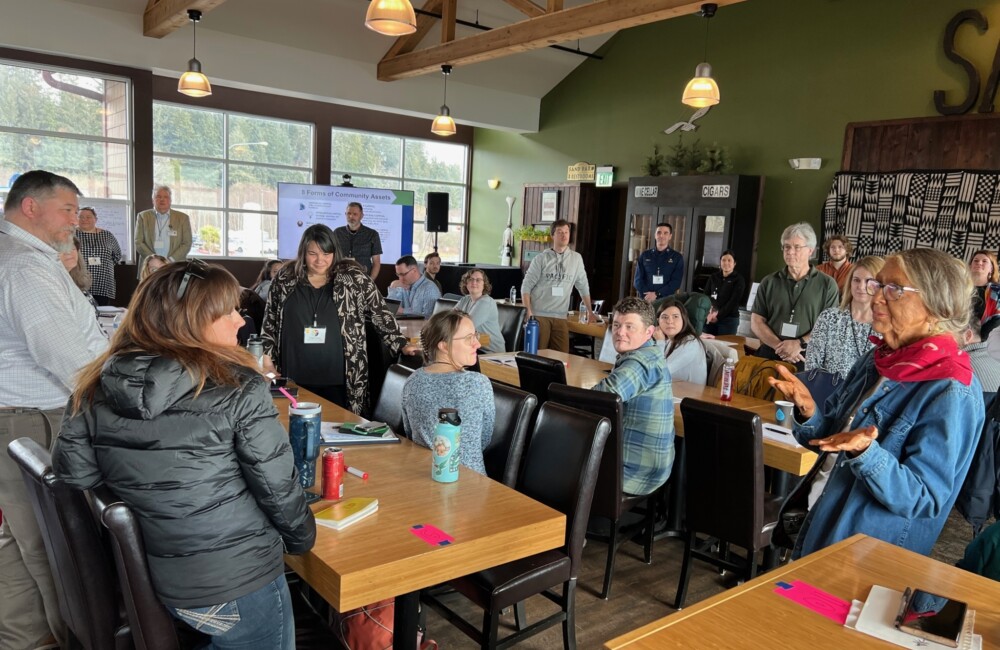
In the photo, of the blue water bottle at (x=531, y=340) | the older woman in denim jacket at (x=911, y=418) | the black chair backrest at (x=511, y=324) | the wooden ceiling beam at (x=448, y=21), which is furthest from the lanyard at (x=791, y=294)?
the wooden ceiling beam at (x=448, y=21)

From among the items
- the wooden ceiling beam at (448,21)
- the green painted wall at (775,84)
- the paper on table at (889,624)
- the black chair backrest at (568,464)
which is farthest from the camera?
the wooden ceiling beam at (448,21)

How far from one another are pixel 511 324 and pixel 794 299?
2.18 meters

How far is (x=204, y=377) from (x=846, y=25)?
833 centimetres

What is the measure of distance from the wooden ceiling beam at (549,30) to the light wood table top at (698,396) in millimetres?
2955

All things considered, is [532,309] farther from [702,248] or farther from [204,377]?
[204,377]

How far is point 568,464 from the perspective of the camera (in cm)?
242

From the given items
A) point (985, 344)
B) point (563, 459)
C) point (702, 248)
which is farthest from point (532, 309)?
point (563, 459)

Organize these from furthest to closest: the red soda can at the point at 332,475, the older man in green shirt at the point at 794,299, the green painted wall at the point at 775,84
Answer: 1. the green painted wall at the point at 775,84
2. the older man in green shirt at the point at 794,299
3. the red soda can at the point at 332,475

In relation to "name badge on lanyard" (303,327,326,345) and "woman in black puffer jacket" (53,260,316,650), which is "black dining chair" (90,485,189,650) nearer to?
"woman in black puffer jacket" (53,260,316,650)

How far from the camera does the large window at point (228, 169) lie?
1057 centimetres

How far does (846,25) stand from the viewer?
775 cm

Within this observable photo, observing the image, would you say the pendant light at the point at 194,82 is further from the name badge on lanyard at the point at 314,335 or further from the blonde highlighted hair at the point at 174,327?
the blonde highlighted hair at the point at 174,327

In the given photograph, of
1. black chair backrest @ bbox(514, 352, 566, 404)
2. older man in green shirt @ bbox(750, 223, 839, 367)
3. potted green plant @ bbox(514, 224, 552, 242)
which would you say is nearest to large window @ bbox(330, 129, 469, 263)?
potted green plant @ bbox(514, 224, 552, 242)

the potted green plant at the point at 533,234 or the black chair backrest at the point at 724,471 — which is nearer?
the black chair backrest at the point at 724,471
